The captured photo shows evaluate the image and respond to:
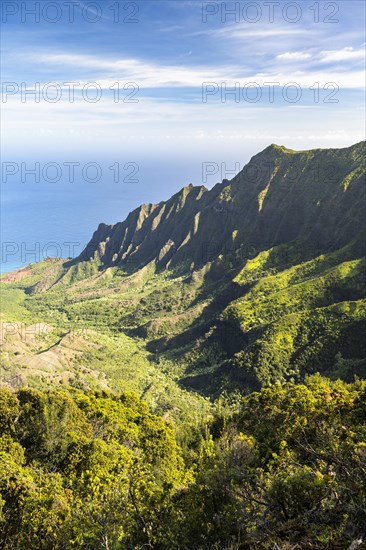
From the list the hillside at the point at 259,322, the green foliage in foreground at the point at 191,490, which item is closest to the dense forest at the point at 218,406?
the green foliage in foreground at the point at 191,490

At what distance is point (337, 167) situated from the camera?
586 feet

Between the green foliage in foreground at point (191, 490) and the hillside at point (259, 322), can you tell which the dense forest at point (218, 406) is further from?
the hillside at point (259, 322)

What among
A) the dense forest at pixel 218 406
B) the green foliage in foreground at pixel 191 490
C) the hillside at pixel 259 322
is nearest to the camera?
the green foliage in foreground at pixel 191 490

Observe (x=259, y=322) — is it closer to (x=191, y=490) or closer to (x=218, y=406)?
(x=218, y=406)

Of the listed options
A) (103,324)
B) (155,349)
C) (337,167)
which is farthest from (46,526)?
(337,167)

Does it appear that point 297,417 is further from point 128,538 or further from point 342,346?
point 342,346

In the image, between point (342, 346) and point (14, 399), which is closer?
point (14, 399)

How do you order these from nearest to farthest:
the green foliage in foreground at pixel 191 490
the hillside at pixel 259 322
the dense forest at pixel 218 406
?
1. the green foliage in foreground at pixel 191 490
2. the dense forest at pixel 218 406
3. the hillside at pixel 259 322

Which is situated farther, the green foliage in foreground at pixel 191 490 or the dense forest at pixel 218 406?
the dense forest at pixel 218 406

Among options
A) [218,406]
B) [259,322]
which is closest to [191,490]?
[218,406]

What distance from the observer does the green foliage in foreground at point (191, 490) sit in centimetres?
1466

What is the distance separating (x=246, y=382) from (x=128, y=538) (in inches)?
3775

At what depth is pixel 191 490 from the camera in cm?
2066

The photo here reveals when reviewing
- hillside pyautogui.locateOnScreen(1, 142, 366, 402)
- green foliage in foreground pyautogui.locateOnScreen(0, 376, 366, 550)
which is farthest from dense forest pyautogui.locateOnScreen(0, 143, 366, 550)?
hillside pyautogui.locateOnScreen(1, 142, 366, 402)
